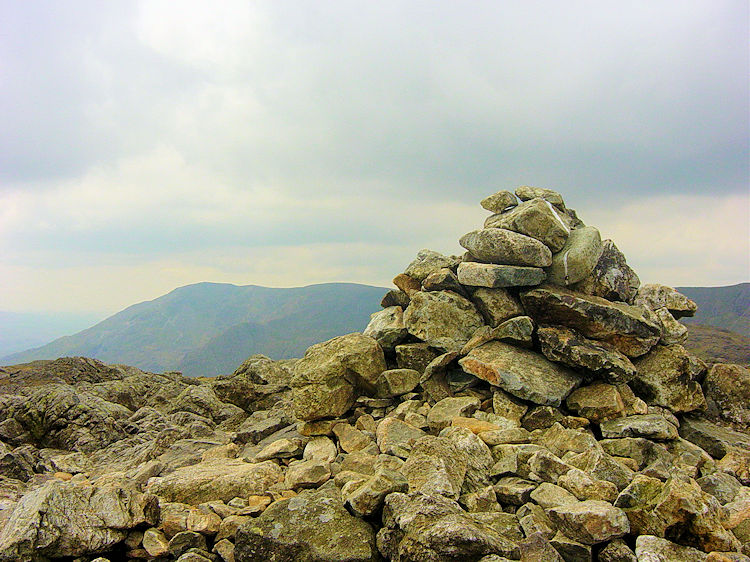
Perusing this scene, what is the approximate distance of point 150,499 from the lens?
10297mm

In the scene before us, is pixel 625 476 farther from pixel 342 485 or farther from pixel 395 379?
pixel 395 379

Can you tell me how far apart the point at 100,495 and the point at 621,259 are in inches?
748

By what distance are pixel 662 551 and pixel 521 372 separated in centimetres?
685

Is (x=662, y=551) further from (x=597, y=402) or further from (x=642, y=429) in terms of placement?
(x=597, y=402)

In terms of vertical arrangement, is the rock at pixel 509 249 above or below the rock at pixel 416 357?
above

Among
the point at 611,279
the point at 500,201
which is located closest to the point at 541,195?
the point at 500,201

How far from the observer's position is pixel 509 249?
16.6 m

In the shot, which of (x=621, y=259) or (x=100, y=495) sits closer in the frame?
(x=100, y=495)

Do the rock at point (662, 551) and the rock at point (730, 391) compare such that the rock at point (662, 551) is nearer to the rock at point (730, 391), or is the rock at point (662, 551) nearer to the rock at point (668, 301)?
the rock at point (730, 391)

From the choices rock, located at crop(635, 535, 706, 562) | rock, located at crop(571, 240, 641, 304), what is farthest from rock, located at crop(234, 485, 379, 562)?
rock, located at crop(571, 240, 641, 304)

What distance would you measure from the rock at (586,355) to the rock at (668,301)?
4909 mm

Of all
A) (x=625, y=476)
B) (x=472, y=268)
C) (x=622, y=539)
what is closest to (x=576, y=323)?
(x=472, y=268)

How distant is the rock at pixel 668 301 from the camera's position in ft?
61.4

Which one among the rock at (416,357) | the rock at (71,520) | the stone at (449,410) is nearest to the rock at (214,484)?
the rock at (71,520)
